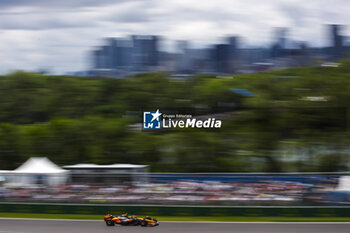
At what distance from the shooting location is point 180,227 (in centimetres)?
1631

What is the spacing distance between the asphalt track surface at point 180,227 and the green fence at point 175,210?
1.03 m

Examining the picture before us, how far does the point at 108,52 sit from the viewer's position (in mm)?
64125

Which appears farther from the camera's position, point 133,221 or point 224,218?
point 224,218

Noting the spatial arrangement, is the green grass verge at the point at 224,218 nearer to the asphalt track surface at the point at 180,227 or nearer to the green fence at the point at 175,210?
the green fence at the point at 175,210

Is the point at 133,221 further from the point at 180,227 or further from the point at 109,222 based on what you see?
the point at 180,227

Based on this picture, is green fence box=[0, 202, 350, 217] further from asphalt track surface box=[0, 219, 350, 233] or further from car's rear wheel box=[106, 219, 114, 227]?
car's rear wheel box=[106, 219, 114, 227]

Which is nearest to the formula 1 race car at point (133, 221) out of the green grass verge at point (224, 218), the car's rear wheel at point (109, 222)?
the car's rear wheel at point (109, 222)

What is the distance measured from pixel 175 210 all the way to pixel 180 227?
218cm

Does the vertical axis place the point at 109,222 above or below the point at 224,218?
above

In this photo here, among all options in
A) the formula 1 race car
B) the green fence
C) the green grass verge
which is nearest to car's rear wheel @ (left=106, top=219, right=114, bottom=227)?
the formula 1 race car

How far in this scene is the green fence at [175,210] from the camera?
57.3ft

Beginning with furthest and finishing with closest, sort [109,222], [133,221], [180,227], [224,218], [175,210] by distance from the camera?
Answer: 1. [175,210]
2. [224,218]
3. [180,227]
4. [109,222]
5. [133,221]

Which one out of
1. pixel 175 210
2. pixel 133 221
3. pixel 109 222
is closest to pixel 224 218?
pixel 175 210

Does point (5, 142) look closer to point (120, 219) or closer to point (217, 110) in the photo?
point (217, 110)
